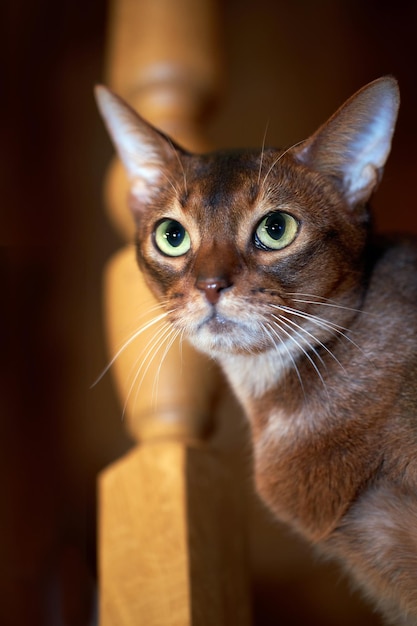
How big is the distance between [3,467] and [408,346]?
0.91 metres

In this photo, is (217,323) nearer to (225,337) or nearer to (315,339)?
(225,337)

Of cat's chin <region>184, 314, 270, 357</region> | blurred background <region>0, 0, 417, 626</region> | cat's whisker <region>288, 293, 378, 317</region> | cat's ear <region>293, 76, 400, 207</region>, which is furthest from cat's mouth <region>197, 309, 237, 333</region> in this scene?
blurred background <region>0, 0, 417, 626</region>

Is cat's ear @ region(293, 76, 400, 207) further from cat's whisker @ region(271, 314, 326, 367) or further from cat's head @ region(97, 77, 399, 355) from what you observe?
cat's whisker @ region(271, 314, 326, 367)

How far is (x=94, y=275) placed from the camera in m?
2.02

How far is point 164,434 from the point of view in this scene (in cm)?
137

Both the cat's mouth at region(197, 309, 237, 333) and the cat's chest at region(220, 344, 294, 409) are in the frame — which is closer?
the cat's mouth at region(197, 309, 237, 333)

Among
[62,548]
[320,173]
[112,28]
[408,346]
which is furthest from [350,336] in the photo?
[62,548]

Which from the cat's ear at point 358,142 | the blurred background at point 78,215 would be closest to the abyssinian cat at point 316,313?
the cat's ear at point 358,142

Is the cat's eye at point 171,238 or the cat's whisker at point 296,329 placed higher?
the cat's eye at point 171,238

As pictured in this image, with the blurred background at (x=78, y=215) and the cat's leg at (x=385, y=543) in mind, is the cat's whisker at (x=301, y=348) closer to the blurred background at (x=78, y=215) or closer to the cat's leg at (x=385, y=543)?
Result: the cat's leg at (x=385, y=543)

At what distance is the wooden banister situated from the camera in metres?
1.26

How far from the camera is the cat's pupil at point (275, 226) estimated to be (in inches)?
46.3

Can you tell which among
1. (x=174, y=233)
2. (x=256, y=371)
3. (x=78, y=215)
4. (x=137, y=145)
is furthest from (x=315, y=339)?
(x=78, y=215)

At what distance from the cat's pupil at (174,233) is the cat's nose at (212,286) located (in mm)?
172
